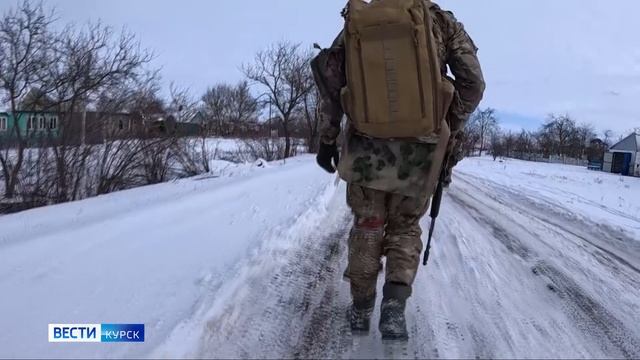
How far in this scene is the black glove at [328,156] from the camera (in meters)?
3.04

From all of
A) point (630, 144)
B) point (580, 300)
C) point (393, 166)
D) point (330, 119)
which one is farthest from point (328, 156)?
point (630, 144)

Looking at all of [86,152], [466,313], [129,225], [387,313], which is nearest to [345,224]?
[129,225]

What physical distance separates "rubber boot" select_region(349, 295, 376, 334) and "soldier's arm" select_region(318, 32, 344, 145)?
0.97m

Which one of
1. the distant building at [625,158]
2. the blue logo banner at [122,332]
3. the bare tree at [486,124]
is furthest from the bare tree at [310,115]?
the bare tree at [486,124]

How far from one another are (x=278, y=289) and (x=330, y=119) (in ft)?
4.16

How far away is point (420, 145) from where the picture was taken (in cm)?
277

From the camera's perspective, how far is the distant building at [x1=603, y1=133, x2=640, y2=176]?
1994 inches

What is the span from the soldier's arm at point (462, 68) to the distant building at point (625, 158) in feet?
183

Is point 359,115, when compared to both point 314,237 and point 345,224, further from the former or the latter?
A: point 345,224

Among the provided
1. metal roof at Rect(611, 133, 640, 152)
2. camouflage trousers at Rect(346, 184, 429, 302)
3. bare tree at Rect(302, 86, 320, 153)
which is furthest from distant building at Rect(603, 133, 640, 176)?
camouflage trousers at Rect(346, 184, 429, 302)

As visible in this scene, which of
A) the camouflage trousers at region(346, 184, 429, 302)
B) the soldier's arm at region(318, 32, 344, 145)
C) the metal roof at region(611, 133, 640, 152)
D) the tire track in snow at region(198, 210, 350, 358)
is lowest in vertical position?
the tire track in snow at region(198, 210, 350, 358)

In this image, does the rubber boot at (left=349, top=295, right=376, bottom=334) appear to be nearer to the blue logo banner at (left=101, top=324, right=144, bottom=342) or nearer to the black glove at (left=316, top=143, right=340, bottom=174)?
the black glove at (left=316, top=143, right=340, bottom=174)

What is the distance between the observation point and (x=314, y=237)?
201 inches

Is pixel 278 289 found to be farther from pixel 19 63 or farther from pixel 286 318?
pixel 19 63
